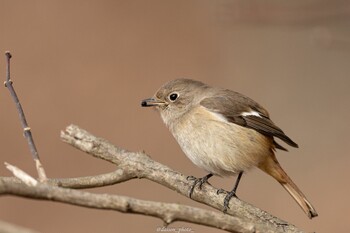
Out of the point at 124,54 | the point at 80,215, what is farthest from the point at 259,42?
the point at 80,215

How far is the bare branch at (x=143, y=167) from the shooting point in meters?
4.14

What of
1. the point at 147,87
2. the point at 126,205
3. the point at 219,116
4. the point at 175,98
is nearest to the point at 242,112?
the point at 219,116

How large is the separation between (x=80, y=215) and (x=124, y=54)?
3.37 m

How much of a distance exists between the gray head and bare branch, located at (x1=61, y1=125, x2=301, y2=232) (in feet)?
3.86

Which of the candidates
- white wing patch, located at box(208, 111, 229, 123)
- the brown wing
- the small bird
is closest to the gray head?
the small bird

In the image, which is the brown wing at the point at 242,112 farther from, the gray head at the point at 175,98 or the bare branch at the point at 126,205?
the bare branch at the point at 126,205

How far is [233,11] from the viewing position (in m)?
6.30

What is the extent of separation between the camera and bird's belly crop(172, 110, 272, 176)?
200 inches

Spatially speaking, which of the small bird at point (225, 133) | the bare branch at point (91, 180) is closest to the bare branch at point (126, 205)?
Answer: the bare branch at point (91, 180)

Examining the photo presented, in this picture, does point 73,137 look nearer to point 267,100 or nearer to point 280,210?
point 280,210

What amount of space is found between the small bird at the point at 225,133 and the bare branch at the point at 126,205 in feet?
4.97

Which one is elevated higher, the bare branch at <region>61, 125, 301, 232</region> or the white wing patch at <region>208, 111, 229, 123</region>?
the white wing patch at <region>208, 111, 229, 123</region>

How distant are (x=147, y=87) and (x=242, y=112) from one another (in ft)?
17.9

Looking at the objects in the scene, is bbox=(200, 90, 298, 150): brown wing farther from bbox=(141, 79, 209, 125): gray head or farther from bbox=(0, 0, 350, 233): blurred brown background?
bbox=(0, 0, 350, 233): blurred brown background
